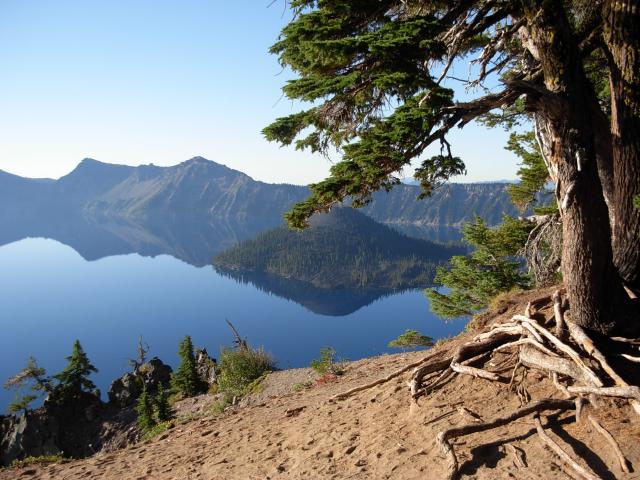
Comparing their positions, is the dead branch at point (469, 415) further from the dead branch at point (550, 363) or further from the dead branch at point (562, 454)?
the dead branch at point (550, 363)

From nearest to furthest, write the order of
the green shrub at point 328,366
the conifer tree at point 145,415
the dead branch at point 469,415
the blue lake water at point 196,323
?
the dead branch at point 469,415, the green shrub at point 328,366, the conifer tree at point 145,415, the blue lake water at point 196,323

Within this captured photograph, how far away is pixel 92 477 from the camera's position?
29.2 feet

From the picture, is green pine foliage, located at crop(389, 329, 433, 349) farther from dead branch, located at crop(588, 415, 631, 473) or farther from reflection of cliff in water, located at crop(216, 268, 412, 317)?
reflection of cliff in water, located at crop(216, 268, 412, 317)

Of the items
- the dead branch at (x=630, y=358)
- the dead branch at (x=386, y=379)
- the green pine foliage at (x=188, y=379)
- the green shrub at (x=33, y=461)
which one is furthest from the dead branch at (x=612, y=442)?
the green pine foliage at (x=188, y=379)

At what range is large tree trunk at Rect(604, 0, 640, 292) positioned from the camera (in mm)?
5609

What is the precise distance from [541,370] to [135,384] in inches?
1913

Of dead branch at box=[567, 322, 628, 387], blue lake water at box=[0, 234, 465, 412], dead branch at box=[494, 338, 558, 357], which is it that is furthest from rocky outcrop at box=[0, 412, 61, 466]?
blue lake water at box=[0, 234, 465, 412]

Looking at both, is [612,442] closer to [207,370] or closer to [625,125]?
[625,125]

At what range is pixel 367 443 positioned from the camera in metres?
6.67

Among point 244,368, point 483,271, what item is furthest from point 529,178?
point 244,368

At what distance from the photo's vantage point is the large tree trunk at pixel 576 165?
562 cm

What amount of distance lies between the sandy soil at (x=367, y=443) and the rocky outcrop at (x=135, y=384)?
3830 cm

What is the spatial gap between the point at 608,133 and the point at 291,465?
298 inches

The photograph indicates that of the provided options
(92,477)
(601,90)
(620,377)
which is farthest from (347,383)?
(601,90)
